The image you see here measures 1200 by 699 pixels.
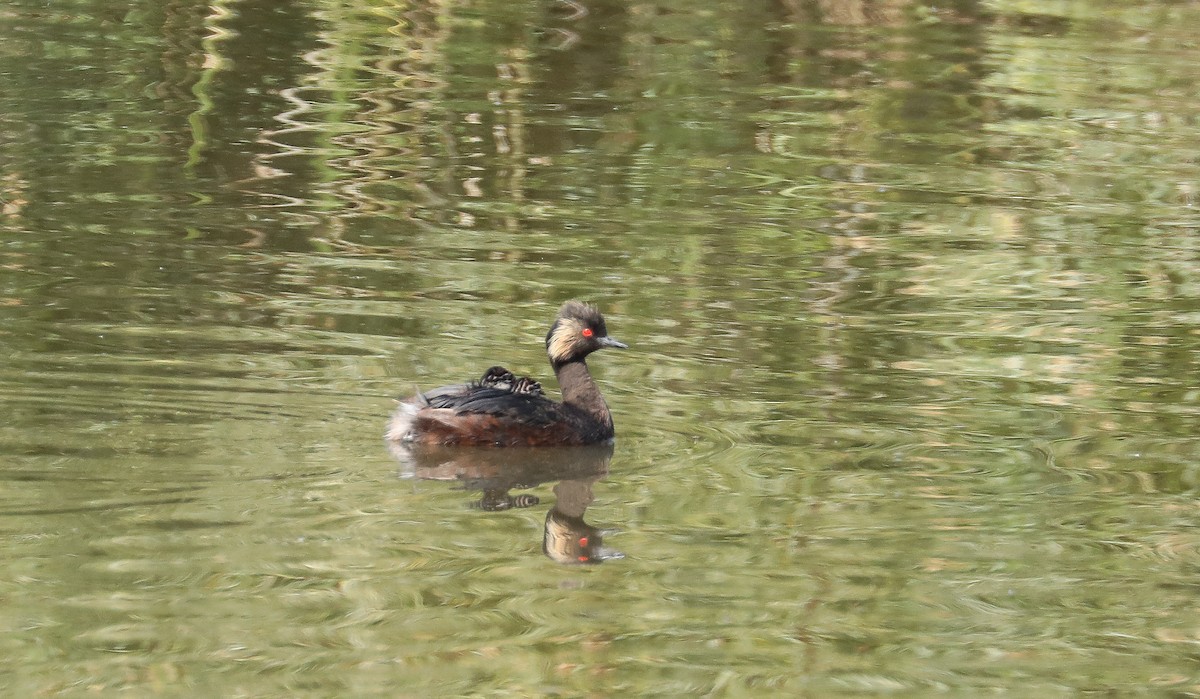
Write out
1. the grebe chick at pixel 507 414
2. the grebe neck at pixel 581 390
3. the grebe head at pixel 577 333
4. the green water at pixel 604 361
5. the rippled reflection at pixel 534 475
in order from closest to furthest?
the green water at pixel 604 361, the rippled reflection at pixel 534 475, the grebe chick at pixel 507 414, the grebe neck at pixel 581 390, the grebe head at pixel 577 333

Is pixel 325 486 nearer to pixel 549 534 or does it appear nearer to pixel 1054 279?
pixel 549 534

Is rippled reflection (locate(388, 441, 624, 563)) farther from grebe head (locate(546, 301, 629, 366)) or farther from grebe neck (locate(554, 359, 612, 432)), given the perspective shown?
grebe head (locate(546, 301, 629, 366))

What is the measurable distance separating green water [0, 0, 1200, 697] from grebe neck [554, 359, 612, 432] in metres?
0.19

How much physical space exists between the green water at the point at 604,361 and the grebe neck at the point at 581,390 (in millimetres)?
189

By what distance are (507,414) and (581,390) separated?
0.46m

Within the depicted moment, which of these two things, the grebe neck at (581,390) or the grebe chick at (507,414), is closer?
the grebe chick at (507,414)

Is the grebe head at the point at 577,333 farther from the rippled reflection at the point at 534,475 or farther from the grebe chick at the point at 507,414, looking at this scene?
the rippled reflection at the point at 534,475

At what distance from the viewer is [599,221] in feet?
40.4

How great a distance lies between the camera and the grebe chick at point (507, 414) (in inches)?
307

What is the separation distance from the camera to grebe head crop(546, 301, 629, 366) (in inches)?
331

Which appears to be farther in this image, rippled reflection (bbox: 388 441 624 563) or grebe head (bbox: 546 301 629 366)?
grebe head (bbox: 546 301 629 366)

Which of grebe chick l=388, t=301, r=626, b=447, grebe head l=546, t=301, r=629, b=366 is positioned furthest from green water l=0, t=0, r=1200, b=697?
grebe head l=546, t=301, r=629, b=366

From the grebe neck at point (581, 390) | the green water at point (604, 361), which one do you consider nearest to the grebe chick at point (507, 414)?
the grebe neck at point (581, 390)

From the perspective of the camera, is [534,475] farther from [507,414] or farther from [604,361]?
[604,361]
